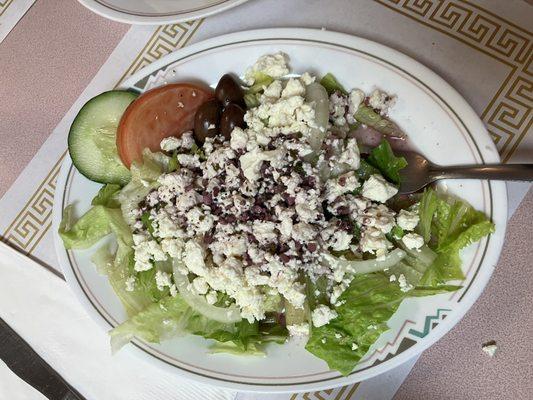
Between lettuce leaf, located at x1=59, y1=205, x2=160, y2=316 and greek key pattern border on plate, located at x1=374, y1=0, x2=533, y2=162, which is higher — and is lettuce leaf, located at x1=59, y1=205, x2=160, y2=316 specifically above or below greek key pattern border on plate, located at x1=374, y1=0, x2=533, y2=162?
below

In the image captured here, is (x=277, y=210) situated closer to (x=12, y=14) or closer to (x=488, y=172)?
(x=488, y=172)

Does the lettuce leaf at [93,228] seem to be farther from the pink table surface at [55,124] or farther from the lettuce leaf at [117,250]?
the pink table surface at [55,124]

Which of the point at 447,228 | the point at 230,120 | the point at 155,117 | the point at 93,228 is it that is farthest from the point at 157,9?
the point at 447,228

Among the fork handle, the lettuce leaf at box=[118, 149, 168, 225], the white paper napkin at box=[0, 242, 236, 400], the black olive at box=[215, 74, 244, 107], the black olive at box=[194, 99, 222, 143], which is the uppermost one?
the fork handle

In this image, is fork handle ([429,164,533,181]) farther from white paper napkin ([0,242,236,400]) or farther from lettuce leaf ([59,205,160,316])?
white paper napkin ([0,242,236,400])

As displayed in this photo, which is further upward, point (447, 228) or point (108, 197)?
point (447, 228)

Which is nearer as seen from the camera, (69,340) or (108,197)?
(108,197)

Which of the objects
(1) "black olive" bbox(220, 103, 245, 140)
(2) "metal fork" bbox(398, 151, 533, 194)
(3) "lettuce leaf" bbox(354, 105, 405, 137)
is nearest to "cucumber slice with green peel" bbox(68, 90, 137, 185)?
(1) "black olive" bbox(220, 103, 245, 140)
